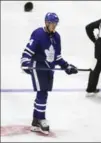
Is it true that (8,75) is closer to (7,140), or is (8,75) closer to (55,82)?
(55,82)

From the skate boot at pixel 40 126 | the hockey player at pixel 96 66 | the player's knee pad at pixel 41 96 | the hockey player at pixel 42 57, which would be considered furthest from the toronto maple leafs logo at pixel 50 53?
the hockey player at pixel 96 66

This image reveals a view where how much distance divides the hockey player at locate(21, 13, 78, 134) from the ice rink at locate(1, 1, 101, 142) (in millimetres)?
268

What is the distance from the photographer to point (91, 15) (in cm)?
921

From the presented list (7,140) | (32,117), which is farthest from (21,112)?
(7,140)

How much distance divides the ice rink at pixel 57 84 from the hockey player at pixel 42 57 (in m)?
0.27

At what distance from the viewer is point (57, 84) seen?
639 cm

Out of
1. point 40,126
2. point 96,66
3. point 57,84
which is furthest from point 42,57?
point 57,84

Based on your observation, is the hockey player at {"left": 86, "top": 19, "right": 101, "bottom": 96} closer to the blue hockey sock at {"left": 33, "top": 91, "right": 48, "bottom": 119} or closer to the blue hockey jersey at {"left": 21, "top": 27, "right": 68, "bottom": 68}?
the blue hockey jersey at {"left": 21, "top": 27, "right": 68, "bottom": 68}

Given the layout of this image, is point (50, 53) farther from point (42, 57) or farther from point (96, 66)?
point (96, 66)

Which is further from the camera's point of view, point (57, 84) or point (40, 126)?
point (57, 84)

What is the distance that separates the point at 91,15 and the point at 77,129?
477 centimetres

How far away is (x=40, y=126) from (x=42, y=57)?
2.02ft

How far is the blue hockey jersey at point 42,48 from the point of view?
441 cm

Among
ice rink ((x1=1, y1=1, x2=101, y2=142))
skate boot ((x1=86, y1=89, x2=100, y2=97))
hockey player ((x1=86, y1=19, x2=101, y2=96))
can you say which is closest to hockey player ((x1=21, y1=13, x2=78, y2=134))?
ice rink ((x1=1, y1=1, x2=101, y2=142))
